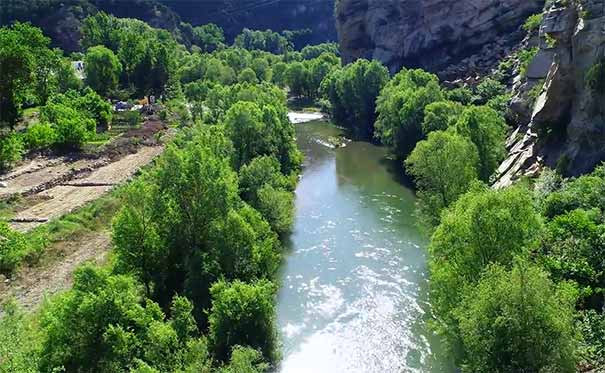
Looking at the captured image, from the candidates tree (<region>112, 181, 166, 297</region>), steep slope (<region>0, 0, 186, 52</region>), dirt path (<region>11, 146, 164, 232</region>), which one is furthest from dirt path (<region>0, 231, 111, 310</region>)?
steep slope (<region>0, 0, 186, 52</region>)

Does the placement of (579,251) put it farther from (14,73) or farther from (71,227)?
(14,73)

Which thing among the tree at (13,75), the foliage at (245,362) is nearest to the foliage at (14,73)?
the tree at (13,75)

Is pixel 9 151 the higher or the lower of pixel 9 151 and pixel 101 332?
the higher

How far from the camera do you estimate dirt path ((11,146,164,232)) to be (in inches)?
2131

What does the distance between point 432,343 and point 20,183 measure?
47.4 metres

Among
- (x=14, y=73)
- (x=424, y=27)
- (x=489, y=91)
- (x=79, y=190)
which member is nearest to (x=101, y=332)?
(x=79, y=190)

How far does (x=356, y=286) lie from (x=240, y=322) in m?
14.8

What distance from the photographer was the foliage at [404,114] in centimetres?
7906

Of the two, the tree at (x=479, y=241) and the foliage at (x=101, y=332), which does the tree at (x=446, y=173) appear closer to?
the tree at (x=479, y=241)

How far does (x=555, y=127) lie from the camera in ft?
176

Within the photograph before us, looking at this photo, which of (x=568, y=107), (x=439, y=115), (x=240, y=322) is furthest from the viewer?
(x=439, y=115)

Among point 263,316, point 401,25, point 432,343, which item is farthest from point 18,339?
point 401,25

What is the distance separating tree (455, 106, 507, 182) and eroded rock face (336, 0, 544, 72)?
4928cm

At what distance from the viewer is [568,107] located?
52.6 m
